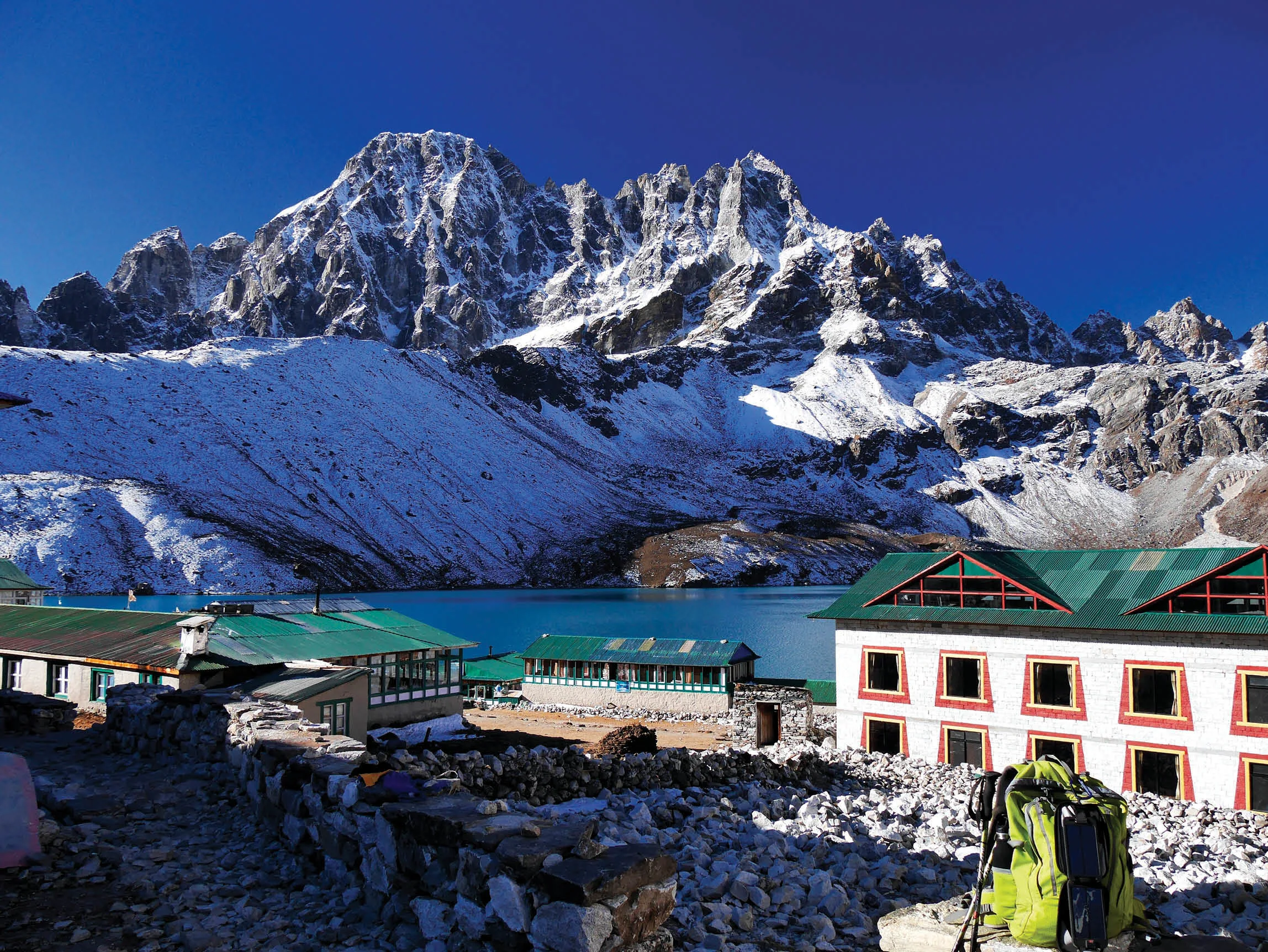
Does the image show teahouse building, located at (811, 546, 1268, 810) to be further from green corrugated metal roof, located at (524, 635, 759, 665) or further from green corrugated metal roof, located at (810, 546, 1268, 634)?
green corrugated metal roof, located at (524, 635, 759, 665)

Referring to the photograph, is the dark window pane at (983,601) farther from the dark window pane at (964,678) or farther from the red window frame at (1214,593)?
the red window frame at (1214,593)

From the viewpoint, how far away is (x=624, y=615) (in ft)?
336

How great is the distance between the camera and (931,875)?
35.9ft

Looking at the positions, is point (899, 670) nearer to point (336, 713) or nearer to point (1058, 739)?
point (1058, 739)

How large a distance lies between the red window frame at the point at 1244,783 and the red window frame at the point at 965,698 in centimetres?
626

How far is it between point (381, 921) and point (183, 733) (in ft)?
24.9

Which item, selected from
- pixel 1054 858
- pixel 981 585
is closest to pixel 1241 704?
pixel 981 585

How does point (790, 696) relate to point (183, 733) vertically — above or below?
below

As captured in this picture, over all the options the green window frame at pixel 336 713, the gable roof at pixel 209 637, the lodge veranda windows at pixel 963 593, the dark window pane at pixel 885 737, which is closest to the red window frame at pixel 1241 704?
the lodge veranda windows at pixel 963 593

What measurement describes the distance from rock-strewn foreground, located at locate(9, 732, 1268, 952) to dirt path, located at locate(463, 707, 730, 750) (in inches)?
766

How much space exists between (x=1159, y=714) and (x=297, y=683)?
24.2 m

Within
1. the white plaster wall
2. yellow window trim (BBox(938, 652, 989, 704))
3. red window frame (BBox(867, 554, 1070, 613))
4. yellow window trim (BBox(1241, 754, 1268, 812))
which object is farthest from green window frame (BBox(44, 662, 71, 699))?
yellow window trim (BBox(1241, 754, 1268, 812))

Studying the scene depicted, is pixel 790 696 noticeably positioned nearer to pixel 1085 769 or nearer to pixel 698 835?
pixel 1085 769

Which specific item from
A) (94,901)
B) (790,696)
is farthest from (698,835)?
(790,696)
